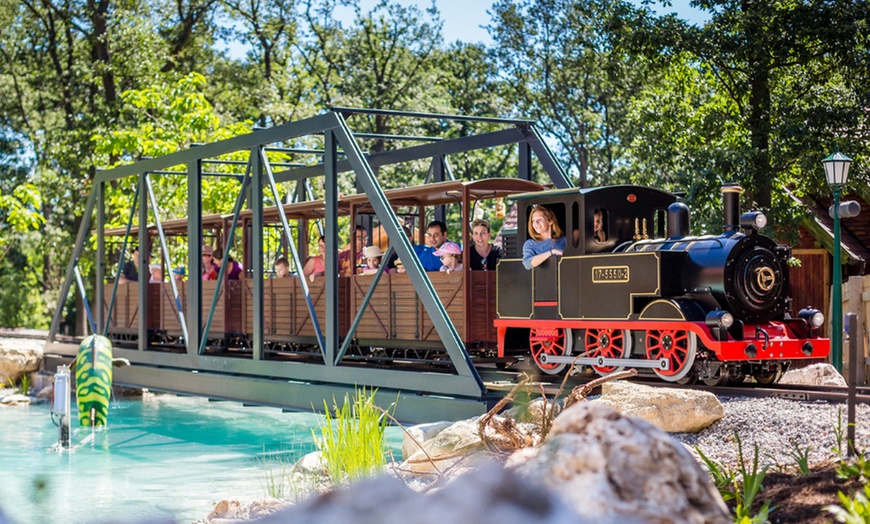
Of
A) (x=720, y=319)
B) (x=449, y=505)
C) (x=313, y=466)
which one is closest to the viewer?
(x=449, y=505)

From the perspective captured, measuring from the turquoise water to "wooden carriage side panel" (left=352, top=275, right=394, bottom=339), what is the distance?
1.51 m

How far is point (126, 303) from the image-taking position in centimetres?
2084

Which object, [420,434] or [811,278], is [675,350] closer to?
[420,434]

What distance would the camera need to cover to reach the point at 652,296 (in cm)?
1145

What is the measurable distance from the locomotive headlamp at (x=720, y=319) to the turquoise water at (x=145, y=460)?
4.62 m

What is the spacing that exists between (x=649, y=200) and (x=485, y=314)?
248cm

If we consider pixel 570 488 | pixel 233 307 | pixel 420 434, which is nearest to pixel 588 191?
pixel 420 434

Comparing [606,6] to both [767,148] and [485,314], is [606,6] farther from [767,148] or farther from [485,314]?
[485,314]

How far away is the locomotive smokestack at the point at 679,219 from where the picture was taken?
12.1 meters

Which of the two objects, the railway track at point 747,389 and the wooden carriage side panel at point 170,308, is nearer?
the railway track at point 747,389

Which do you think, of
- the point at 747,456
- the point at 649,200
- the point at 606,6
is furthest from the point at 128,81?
the point at 747,456

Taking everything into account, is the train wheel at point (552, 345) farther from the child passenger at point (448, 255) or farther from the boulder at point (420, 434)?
the boulder at point (420, 434)

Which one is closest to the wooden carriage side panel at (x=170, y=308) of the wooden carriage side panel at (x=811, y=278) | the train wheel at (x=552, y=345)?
the train wheel at (x=552, y=345)

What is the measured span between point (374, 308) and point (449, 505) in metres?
11.4
